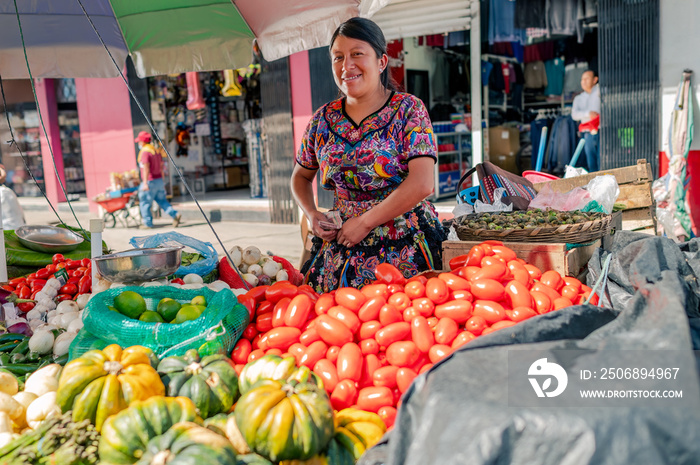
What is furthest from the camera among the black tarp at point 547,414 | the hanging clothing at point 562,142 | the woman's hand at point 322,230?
the hanging clothing at point 562,142

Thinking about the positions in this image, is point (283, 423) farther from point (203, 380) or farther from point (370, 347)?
point (370, 347)

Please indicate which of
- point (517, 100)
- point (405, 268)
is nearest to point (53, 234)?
point (405, 268)

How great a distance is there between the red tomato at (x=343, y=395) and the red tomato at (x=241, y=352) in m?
0.42

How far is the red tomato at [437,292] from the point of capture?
6.79ft

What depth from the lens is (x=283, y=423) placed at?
1497 millimetres

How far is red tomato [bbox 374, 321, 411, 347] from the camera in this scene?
1919 mm

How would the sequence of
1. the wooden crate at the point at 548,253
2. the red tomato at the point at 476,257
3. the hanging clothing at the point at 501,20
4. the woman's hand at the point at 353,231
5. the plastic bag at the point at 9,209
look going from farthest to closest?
the hanging clothing at the point at 501,20 → the plastic bag at the point at 9,209 → the woman's hand at the point at 353,231 → the wooden crate at the point at 548,253 → the red tomato at the point at 476,257

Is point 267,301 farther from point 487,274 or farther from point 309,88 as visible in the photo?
point 309,88

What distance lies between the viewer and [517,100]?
10.8 m

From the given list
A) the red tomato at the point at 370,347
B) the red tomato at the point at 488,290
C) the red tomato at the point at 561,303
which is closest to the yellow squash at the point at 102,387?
the red tomato at the point at 370,347

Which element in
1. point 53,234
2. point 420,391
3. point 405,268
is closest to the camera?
point 420,391

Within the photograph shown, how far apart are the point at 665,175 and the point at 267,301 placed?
19.3 feet

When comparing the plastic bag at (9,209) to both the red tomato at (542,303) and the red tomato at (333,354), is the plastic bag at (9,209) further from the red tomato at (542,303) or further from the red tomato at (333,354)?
→ the red tomato at (542,303)

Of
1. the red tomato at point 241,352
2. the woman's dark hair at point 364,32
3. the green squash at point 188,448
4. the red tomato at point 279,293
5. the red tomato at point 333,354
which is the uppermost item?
the woman's dark hair at point 364,32
